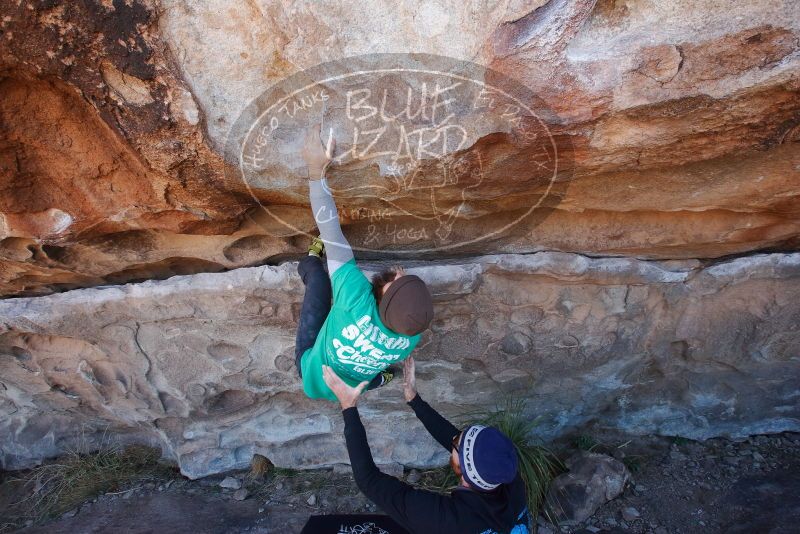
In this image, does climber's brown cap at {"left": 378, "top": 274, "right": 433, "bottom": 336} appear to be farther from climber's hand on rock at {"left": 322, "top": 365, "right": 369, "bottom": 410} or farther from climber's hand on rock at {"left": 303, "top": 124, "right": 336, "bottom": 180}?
climber's hand on rock at {"left": 303, "top": 124, "right": 336, "bottom": 180}

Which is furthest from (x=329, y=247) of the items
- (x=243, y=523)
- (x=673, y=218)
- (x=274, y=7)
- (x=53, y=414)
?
(x=53, y=414)

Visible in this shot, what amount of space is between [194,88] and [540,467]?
2.11m

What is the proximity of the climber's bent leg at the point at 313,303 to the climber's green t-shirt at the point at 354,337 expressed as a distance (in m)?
0.12

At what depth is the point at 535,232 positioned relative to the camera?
7.18 ft

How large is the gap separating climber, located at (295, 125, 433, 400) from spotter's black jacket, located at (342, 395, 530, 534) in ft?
0.71

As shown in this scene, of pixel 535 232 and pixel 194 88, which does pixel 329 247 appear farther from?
pixel 535 232

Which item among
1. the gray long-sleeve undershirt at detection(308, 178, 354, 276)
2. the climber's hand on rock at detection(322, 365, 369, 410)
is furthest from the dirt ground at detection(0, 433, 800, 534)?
the gray long-sleeve undershirt at detection(308, 178, 354, 276)

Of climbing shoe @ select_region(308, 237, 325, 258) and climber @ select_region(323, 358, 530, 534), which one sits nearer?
climber @ select_region(323, 358, 530, 534)

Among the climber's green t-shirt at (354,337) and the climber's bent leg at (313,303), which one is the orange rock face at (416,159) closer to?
the climber's bent leg at (313,303)

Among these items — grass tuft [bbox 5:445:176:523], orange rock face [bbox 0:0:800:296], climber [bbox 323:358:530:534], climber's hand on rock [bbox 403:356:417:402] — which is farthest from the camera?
grass tuft [bbox 5:445:176:523]

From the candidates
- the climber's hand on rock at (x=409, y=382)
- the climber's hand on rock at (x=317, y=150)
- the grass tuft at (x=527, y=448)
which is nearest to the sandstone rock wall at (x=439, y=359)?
the grass tuft at (x=527, y=448)

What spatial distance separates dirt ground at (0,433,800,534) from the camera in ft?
7.90

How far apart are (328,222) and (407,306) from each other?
40cm

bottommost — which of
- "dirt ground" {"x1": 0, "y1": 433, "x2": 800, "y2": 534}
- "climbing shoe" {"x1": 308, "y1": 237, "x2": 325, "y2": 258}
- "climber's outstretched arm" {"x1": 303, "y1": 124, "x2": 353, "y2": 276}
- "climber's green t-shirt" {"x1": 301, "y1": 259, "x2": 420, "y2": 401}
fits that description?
"dirt ground" {"x1": 0, "y1": 433, "x2": 800, "y2": 534}
